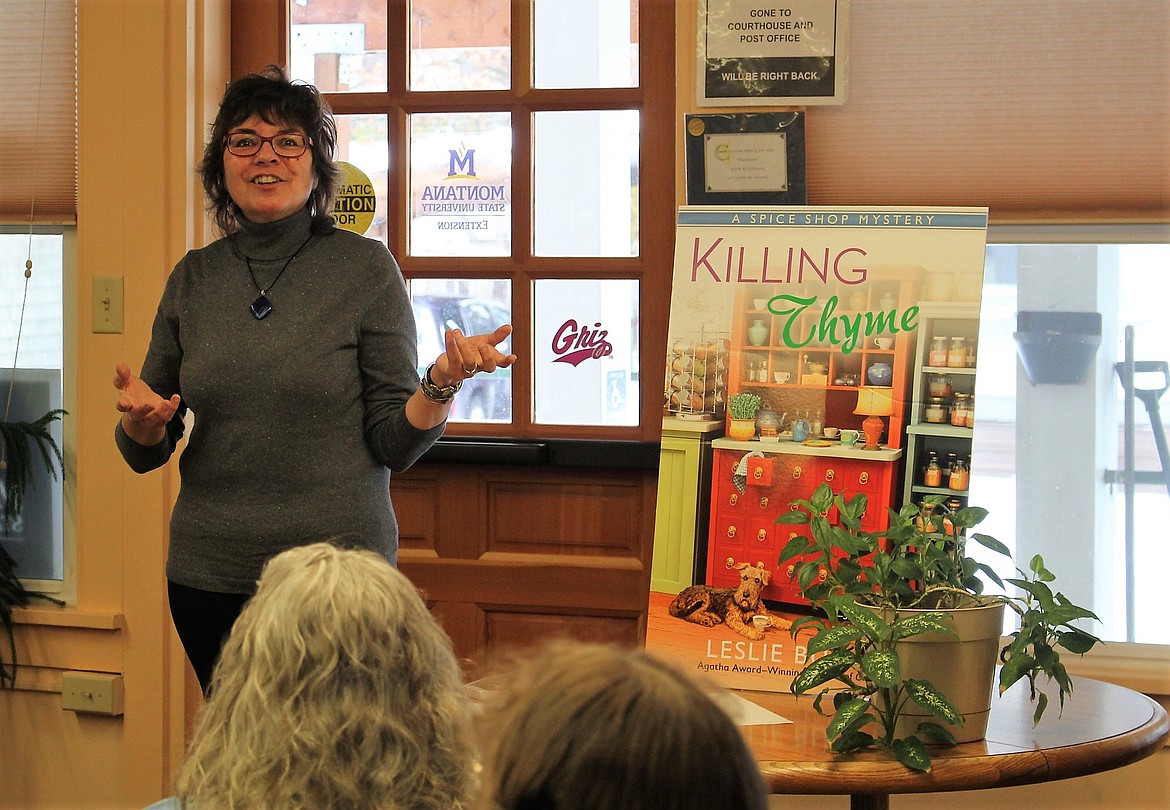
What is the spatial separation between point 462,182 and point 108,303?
0.82m

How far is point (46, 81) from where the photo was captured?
249 centimetres

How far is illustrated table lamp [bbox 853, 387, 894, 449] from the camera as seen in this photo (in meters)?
1.91

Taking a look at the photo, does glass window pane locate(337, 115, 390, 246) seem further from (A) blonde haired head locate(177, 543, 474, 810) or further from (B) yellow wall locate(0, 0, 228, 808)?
(A) blonde haired head locate(177, 543, 474, 810)

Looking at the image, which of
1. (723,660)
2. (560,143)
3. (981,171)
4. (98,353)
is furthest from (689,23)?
(98,353)

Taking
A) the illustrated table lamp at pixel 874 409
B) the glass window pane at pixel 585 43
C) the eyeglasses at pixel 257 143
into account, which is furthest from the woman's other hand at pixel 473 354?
the glass window pane at pixel 585 43

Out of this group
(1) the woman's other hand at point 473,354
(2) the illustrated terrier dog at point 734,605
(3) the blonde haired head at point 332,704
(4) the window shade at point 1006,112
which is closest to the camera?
(3) the blonde haired head at point 332,704

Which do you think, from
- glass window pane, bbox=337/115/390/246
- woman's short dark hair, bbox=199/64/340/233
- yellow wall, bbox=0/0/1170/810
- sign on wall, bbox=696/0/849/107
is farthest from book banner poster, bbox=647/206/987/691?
yellow wall, bbox=0/0/1170/810

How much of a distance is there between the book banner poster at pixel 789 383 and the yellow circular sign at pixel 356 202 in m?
0.85

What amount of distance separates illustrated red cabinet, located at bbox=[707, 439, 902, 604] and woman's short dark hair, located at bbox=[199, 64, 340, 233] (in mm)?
798

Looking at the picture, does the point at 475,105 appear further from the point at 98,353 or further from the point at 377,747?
the point at 377,747

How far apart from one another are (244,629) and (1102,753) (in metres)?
1.05

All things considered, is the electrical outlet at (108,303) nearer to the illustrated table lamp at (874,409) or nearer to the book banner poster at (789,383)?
the book banner poster at (789,383)

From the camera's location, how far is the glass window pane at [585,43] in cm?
242

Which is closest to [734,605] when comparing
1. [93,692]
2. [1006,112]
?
[1006,112]
